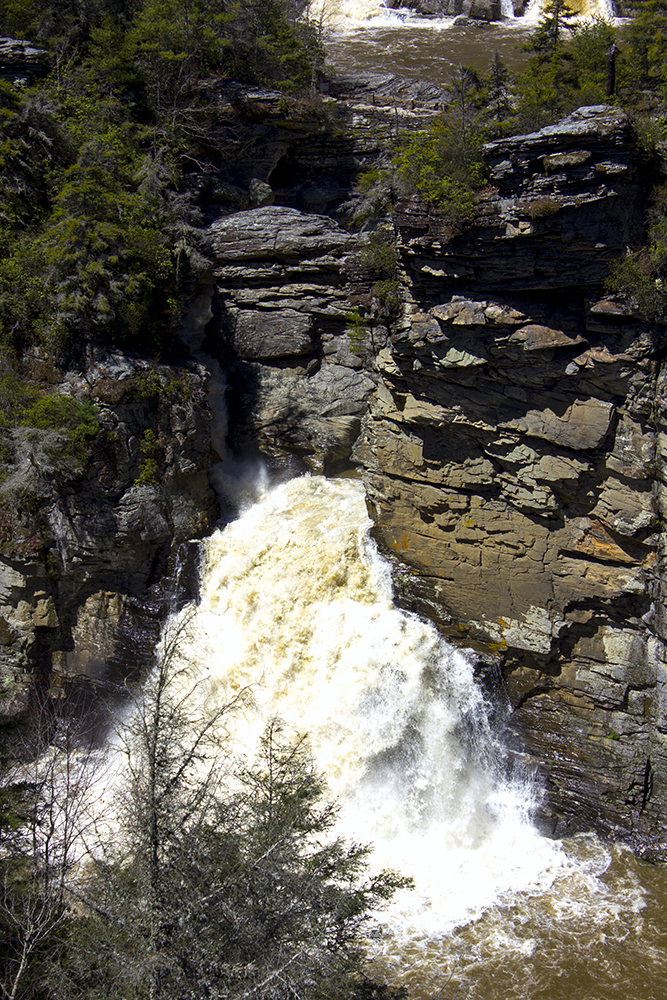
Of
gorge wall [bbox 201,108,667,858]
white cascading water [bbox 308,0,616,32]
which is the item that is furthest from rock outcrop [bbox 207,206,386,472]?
white cascading water [bbox 308,0,616,32]

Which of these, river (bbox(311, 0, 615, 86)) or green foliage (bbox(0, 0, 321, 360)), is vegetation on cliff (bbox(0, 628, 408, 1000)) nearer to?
green foliage (bbox(0, 0, 321, 360))

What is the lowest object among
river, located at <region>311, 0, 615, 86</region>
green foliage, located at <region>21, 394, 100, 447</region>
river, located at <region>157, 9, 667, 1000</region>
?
river, located at <region>157, 9, 667, 1000</region>

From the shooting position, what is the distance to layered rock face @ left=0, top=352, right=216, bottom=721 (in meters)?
15.4

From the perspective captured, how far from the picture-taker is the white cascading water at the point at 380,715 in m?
12.5

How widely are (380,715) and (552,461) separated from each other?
623 centimetres

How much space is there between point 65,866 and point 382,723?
25.3 feet

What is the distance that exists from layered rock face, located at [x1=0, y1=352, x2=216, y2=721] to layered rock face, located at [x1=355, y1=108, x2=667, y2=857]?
5.17m

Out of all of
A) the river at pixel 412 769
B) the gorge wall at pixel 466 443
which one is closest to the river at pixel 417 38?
the gorge wall at pixel 466 443

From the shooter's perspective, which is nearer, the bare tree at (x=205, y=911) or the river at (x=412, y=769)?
the bare tree at (x=205, y=911)

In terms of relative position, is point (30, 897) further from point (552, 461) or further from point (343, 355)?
point (343, 355)

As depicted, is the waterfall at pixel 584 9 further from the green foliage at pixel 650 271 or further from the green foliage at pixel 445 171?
the green foliage at pixel 650 271

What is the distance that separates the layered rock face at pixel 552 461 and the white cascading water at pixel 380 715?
3.04ft

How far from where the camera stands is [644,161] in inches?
469

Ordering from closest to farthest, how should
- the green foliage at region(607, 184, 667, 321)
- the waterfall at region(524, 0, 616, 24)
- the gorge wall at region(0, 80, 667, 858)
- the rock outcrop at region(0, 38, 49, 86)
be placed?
the green foliage at region(607, 184, 667, 321) < the gorge wall at region(0, 80, 667, 858) < the rock outcrop at region(0, 38, 49, 86) < the waterfall at region(524, 0, 616, 24)
